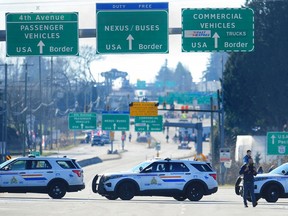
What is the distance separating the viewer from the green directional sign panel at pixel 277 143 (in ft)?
184

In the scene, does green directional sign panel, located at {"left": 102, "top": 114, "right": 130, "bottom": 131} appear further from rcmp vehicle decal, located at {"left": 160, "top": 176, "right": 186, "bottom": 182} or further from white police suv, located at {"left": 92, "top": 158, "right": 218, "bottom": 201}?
rcmp vehicle decal, located at {"left": 160, "top": 176, "right": 186, "bottom": 182}

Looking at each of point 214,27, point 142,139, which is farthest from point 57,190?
point 142,139

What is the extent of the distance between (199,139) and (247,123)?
7.01 meters

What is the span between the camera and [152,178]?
112ft

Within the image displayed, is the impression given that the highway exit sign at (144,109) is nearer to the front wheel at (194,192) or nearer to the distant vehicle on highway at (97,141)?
the front wheel at (194,192)

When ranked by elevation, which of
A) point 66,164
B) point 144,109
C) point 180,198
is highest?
point 144,109

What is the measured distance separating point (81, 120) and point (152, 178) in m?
44.9

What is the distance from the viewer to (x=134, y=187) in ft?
111

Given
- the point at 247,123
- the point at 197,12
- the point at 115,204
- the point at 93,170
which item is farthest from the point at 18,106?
the point at 115,204

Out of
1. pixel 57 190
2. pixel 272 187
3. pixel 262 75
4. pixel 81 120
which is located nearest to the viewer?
pixel 272 187

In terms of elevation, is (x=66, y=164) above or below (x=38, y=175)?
above

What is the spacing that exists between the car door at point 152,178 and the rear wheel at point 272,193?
3.77 metres

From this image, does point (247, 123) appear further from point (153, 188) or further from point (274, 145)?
point (153, 188)

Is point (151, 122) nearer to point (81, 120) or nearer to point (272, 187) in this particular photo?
point (81, 120)
